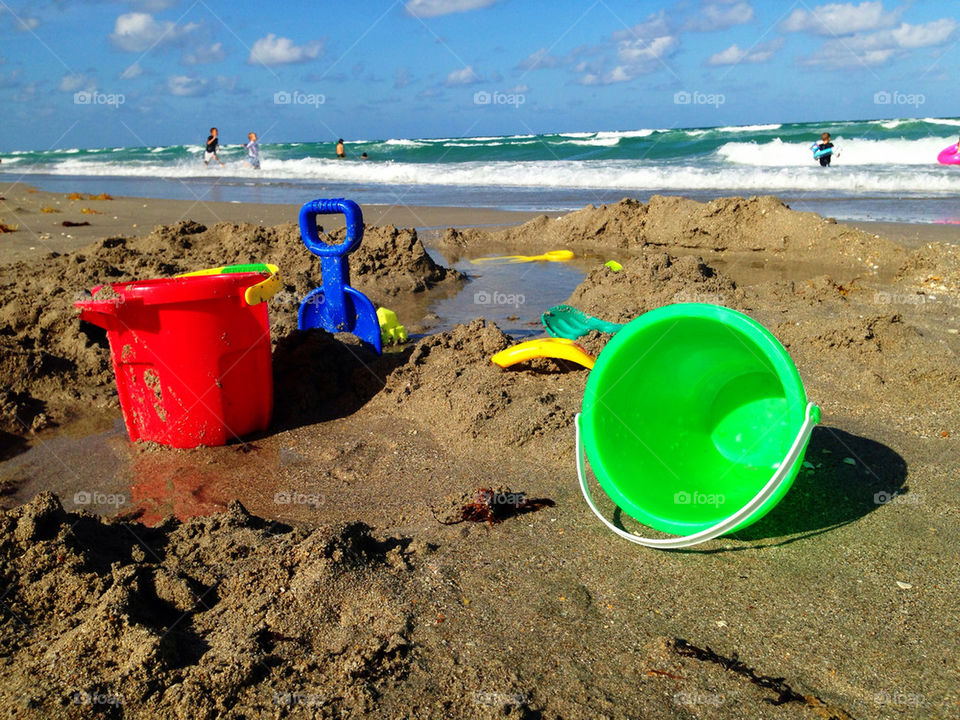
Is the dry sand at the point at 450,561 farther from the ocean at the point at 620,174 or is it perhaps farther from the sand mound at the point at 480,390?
the ocean at the point at 620,174

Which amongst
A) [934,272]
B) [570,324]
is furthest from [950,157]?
[570,324]

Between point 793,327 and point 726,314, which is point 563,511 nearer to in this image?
point 726,314

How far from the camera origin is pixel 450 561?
236 centimetres

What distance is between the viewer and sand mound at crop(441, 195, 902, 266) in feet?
24.9

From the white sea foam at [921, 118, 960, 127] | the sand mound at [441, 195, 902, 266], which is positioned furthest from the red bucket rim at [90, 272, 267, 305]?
the white sea foam at [921, 118, 960, 127]

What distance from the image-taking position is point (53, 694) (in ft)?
5.56

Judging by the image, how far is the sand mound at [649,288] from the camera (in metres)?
5.35

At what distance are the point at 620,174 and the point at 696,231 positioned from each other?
33.1ft

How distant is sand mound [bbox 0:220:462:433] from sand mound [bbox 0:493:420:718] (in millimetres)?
1454

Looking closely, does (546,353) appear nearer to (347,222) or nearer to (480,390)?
(480,390)

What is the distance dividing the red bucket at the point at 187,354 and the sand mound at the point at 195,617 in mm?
1017

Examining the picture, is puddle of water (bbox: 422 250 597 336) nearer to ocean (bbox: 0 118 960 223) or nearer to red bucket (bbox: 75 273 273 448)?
red bucket (bbox: 75 273 273 448)

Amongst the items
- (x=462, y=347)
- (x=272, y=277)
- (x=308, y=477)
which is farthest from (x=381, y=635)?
(x=462, y=347)

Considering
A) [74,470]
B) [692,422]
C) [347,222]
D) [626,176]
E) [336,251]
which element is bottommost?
[74,470]
